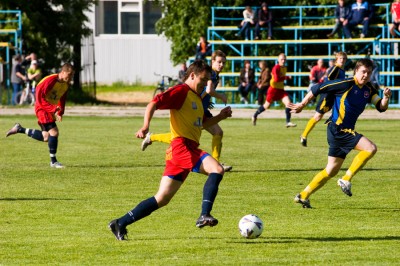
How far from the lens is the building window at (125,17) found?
51.7 meters

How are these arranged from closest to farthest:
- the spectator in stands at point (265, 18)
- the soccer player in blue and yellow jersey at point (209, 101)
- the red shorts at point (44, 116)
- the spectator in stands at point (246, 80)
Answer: the soccer player in blue and yellow jersey at point (209, 101) < the red shorts at point (44, 116) < the spectator in stands at point (265, 18) < the spectator in stands at point (246, 80)

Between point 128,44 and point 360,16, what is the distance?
1864 cm

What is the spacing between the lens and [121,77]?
5066 cm

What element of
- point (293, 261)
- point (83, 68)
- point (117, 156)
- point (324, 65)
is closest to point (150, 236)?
point (293, 261)

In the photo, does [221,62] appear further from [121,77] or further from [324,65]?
[121,77]

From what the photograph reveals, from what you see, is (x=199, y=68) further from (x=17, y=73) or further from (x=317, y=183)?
(x=17, y=73)

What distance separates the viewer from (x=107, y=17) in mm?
52688

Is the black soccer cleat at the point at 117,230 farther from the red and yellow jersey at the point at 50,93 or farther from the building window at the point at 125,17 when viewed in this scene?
the building window at the point at 125,17

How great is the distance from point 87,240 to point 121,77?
1605 inches

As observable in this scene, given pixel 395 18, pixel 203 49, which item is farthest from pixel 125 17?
pixel 395 18

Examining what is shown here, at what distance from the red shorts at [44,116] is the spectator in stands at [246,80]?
765 inches

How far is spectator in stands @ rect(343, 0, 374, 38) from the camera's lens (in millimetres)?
34688

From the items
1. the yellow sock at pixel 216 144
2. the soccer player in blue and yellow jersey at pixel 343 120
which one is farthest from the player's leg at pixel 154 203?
the yellow sock at pixel 216 144

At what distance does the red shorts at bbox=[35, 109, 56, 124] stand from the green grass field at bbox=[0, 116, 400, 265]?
0.81 m
